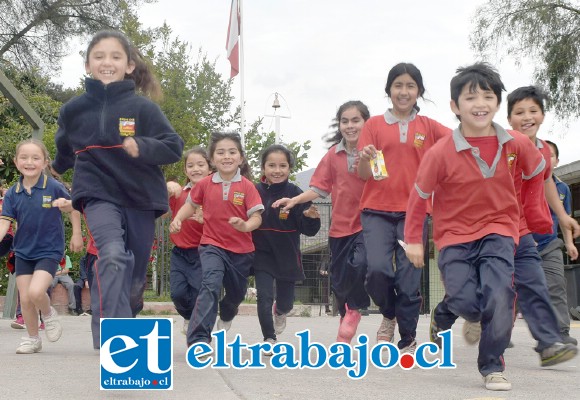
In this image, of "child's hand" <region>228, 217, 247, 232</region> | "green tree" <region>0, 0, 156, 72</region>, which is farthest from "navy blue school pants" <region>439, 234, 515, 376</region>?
"green tree" <region>0, 0, 156, 72</region>

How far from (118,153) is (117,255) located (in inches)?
28.6

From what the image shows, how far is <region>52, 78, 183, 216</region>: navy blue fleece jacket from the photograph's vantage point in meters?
5.14

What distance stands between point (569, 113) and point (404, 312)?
2088 centimetres

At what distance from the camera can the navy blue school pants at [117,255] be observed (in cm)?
467

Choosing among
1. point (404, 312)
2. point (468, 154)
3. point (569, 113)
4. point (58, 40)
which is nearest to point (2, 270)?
point (404, 312)

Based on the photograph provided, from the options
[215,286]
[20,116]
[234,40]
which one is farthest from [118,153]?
[234,40]

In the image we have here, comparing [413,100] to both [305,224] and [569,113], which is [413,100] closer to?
[305,224]

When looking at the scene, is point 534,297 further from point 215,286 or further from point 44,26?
point 44,26

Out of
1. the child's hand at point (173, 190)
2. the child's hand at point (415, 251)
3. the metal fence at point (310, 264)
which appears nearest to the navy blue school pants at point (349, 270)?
the child's hand at point (415, 251)

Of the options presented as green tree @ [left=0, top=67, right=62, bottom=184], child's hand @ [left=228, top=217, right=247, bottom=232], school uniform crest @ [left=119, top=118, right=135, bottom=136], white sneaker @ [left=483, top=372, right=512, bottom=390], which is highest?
green tree @ [left=0, top=67, right=62, bottom=184]

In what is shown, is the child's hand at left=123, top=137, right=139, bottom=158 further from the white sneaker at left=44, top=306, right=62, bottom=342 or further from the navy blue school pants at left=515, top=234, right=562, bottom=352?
the white sneaker at left=44, top=306, right=62, bottom=342

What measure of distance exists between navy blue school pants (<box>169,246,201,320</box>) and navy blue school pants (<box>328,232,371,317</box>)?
3.94 ft

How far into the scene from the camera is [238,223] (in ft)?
20.6

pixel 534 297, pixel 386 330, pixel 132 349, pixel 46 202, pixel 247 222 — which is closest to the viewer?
pixel 132 349
